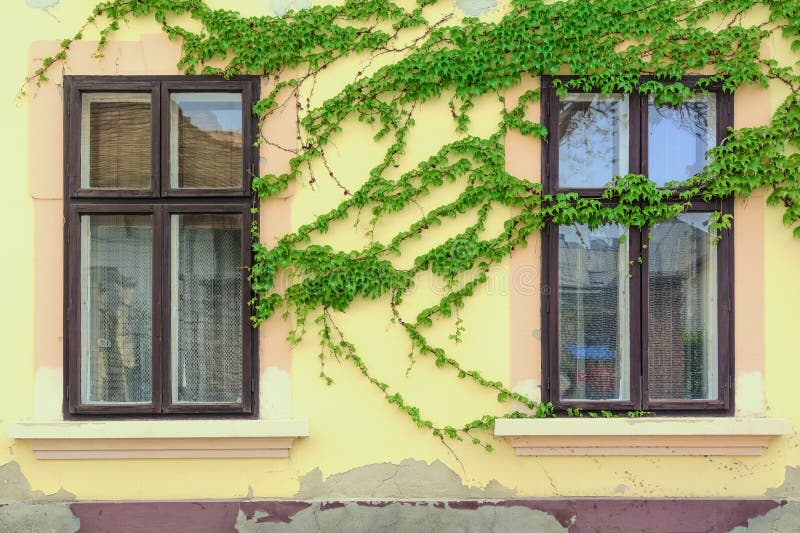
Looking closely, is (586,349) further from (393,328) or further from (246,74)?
(246,74)

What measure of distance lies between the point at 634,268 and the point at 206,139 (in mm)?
2803

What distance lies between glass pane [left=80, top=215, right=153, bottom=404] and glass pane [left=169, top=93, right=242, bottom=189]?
42 cm

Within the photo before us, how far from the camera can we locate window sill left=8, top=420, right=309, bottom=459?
3547mm

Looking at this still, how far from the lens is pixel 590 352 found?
12.3ft

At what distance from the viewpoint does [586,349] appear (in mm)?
3742

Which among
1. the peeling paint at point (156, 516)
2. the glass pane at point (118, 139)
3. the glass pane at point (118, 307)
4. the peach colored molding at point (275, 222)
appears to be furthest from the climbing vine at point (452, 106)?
the peeling paint at point (156, 516)

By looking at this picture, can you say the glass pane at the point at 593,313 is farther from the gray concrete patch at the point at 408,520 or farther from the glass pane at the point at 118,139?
the glass pane at the point at 118,139

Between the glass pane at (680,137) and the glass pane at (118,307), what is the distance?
321 cm

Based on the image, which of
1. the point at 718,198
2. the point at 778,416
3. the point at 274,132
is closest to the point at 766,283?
the point at 718,198

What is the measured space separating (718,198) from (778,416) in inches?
55.0

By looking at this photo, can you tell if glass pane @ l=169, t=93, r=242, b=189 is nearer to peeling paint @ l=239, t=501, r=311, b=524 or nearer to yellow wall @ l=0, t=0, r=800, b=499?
yellow wall @ l=0, t=0, r=800, b=499

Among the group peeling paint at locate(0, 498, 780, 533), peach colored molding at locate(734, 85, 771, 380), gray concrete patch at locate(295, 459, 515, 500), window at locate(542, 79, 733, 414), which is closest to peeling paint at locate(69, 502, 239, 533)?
peeling paint at locate(0, 498, 780, 533)

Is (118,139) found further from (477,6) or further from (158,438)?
(477,6)

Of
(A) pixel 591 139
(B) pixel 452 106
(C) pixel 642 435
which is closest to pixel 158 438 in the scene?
(B) pixel 452 106
